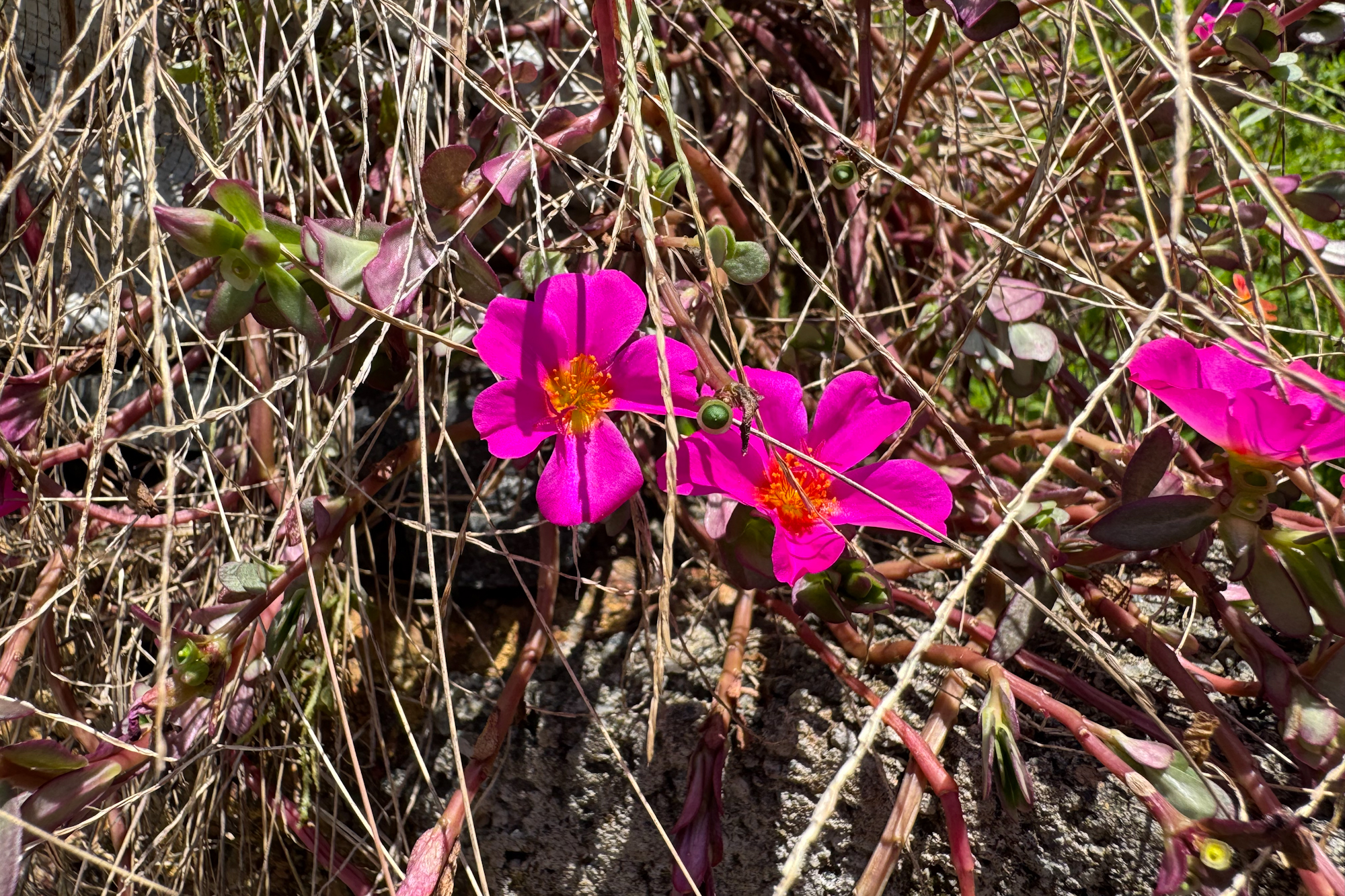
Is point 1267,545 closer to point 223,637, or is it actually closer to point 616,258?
point 616,258

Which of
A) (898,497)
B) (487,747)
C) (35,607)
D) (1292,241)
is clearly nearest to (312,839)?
(487,747)

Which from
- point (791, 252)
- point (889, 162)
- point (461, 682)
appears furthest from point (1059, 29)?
point (461, 682)

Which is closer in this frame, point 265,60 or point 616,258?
point 616,258

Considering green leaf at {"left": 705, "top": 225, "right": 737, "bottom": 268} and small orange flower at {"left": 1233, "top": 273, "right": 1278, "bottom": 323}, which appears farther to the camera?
small orange flower at {"left": 1233, "top": 273, "right": 1278, "bottom": 323}

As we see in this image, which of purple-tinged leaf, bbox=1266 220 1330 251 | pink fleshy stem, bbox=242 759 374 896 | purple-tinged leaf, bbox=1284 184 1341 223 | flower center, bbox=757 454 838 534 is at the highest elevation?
purple-tinged leaf, bbox=1284 184 1341 223

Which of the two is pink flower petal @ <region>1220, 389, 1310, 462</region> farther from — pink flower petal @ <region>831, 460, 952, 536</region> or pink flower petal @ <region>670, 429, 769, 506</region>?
pink flower petal @ <region>670, 429, 769, 506</region>

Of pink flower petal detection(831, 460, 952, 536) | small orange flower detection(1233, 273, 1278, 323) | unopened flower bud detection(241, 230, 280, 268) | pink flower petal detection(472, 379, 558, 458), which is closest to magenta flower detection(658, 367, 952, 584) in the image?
pink flower petal detection(831, 460, 952, 536)

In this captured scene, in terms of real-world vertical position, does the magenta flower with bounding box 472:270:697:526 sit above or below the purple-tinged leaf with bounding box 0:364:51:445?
above
